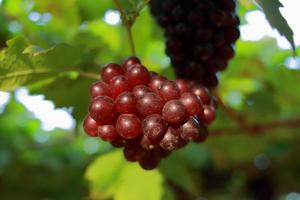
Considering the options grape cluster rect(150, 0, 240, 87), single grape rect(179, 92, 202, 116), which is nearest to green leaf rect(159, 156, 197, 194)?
grape cluster rect(150, 0, 240, 87)

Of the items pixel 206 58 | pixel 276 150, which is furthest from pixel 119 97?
pixel 276 150

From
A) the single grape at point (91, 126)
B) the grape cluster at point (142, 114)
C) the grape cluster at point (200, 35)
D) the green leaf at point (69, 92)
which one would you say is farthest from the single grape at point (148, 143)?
the green leaf at point (69, 92)

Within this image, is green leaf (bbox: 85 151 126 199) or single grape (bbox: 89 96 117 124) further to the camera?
green leaf (bbox: 85 151 126 199)

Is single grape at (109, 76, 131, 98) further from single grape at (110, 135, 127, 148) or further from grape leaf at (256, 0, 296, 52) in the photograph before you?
grape leaf at (256, 0, 296, 52)

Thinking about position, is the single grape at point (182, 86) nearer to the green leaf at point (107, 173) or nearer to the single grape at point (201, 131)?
the single grape at point (201, 131)

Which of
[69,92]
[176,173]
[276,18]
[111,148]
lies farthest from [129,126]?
[111,148]
